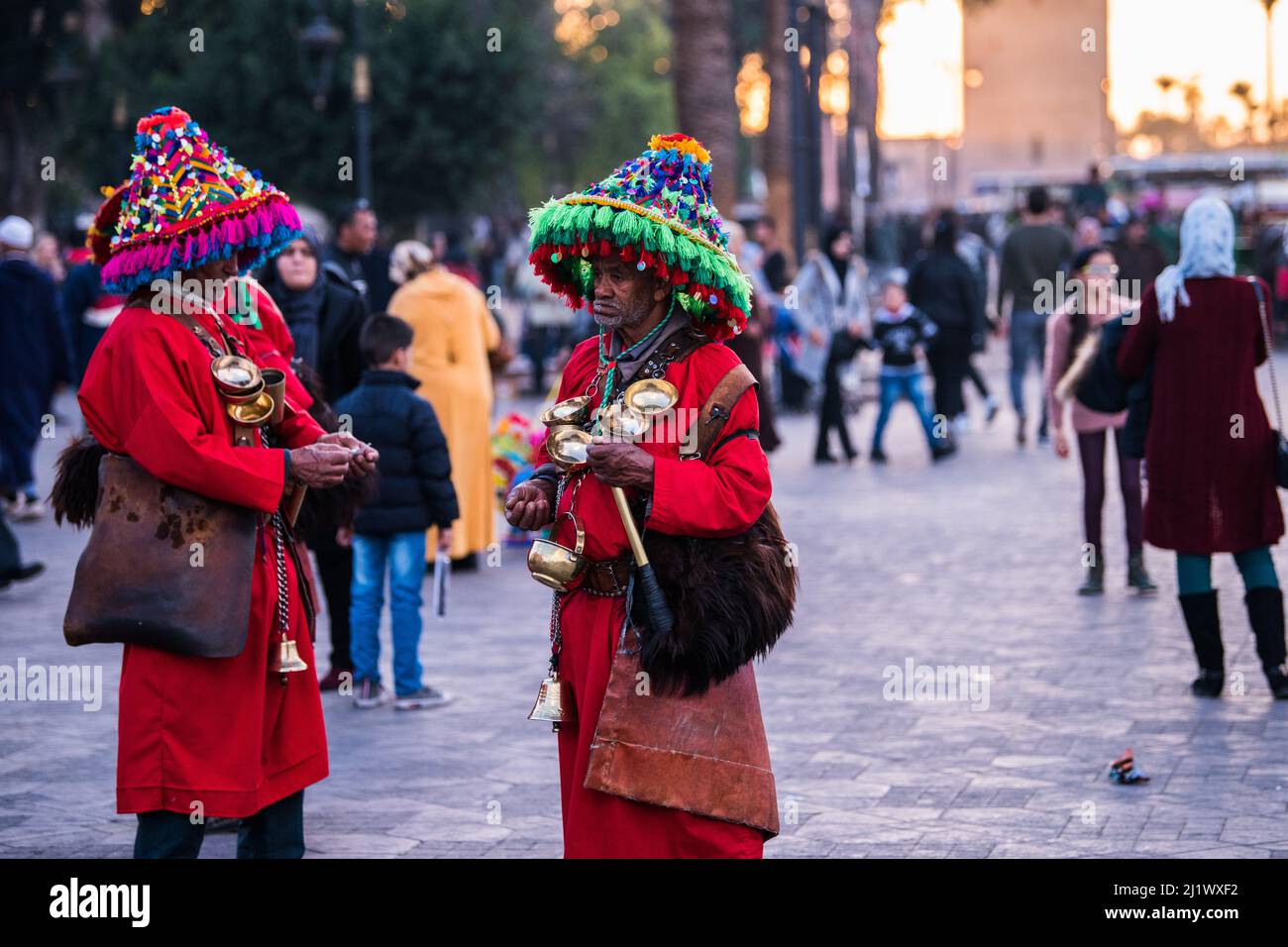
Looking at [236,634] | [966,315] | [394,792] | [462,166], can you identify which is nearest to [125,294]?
[236,634]

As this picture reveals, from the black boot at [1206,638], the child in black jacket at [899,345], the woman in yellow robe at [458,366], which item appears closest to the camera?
the black boot at [1206,638]

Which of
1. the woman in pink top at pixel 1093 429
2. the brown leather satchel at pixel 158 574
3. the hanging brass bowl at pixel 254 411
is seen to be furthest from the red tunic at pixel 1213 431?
the brown leather satchel at pixel 158 574

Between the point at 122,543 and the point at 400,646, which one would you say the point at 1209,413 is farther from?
the point at 122,543

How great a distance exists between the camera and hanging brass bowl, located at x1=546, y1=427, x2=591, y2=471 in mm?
4281

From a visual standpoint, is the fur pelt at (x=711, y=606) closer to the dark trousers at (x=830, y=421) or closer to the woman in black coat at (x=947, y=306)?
the dark trousers at (x=830, y=421)

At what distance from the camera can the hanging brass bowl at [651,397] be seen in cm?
429

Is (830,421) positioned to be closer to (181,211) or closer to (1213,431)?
(1213,431)

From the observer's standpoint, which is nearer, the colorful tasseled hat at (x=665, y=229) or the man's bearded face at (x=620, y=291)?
the colorful tasseled hat at (x=665, y=229)

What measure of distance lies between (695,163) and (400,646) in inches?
153

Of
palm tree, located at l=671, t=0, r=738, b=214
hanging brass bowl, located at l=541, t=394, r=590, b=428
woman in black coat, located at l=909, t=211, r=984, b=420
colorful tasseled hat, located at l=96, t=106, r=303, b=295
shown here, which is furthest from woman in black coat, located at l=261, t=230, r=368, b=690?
palm tree, located at l=671, t=0, r=738, b=214

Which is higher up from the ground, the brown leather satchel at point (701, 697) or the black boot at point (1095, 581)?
the brown leather satchel at point (701, 697)

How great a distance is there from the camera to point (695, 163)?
4.45 metres

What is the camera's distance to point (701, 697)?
4.29m

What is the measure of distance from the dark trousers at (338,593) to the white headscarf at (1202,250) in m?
3.54
